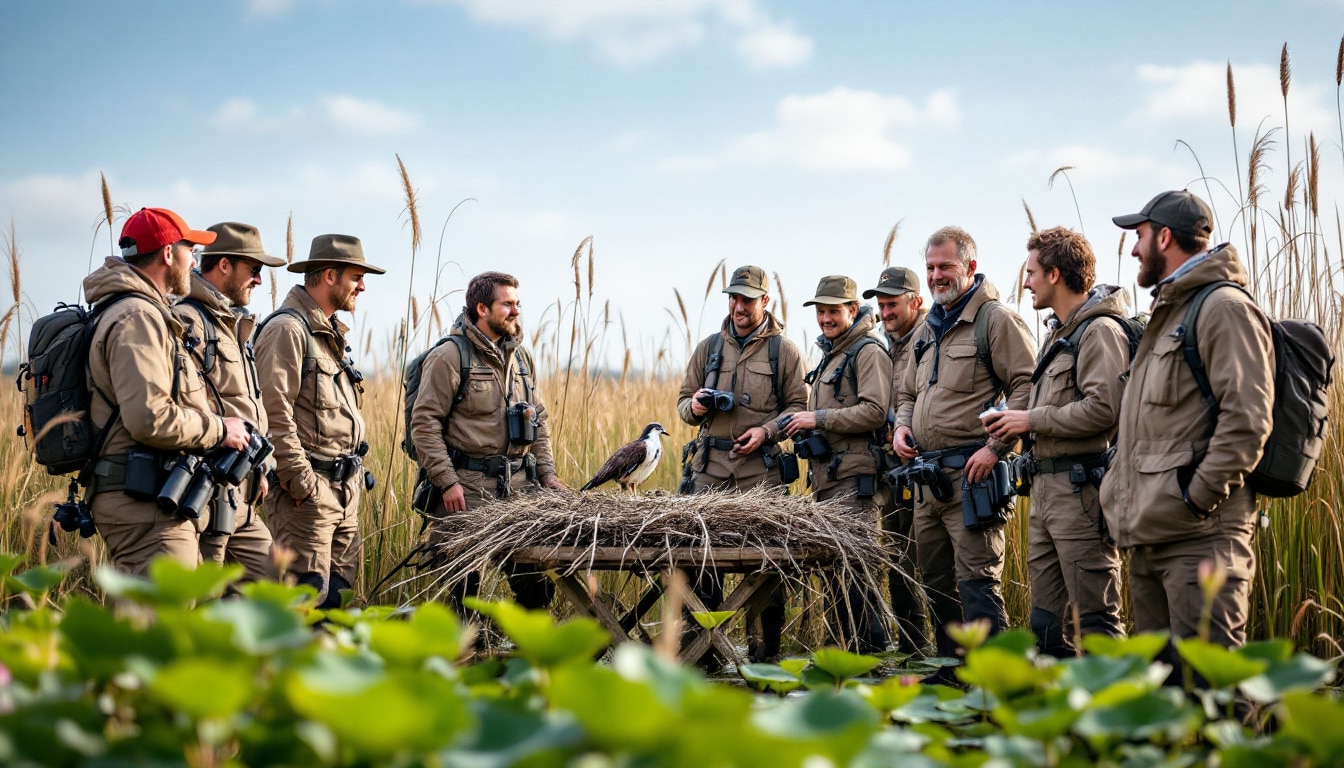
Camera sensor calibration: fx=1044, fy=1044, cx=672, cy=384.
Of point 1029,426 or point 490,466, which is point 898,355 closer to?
point 1029,426

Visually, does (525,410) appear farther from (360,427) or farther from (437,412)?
(360,427)

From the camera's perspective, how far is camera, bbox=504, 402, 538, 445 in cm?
545

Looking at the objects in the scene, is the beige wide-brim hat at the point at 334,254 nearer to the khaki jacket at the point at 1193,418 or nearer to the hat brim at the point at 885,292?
the hat brim at the point at 885,292

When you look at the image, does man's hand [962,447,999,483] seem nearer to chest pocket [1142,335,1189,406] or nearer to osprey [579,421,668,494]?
chest pocket [1142,335,1189,406]

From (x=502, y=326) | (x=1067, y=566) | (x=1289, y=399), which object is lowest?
(x=1067, y=566)

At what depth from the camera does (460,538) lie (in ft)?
14.3

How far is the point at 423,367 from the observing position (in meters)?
5.45

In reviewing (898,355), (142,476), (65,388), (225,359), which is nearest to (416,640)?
(142,476)

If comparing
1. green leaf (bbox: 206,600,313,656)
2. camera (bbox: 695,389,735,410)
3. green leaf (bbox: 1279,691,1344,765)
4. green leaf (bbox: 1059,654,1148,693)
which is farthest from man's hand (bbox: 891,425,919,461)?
green leaf (bbox: 206,600,313,656)

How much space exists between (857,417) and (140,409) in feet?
11.1

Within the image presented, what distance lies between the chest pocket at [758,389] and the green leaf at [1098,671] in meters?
4.46

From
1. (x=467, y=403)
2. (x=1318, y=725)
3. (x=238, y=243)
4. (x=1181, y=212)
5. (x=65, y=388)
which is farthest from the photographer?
(x=467, y=403)

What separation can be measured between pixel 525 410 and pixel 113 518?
2.13 metres

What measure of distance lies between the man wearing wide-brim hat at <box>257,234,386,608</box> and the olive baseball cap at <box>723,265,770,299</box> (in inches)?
77.8
